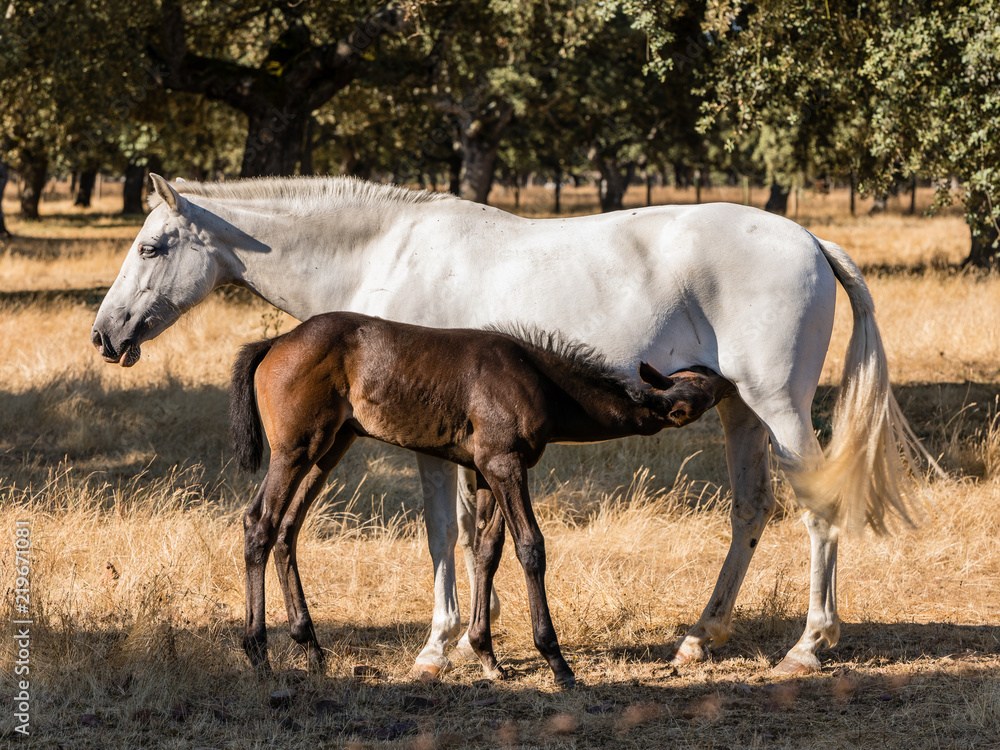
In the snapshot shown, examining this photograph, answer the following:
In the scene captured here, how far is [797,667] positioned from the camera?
4.25 metres

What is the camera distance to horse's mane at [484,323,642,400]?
379 cm

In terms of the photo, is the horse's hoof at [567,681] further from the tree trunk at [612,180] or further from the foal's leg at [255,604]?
the tree trunk at [612,180]

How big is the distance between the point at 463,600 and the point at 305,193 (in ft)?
7.63

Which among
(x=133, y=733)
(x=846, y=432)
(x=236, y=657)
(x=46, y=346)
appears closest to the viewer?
(x=133, y=733)

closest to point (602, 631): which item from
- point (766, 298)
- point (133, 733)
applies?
point (766, 298)

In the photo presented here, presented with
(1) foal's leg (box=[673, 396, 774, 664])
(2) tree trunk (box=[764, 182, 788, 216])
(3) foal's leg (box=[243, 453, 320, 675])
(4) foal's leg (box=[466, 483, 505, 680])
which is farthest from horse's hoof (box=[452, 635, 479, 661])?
(2) tree trunk (box=[764, 182, 788, 216])

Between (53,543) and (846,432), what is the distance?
4.28 meters

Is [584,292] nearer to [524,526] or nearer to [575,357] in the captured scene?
[575,357]

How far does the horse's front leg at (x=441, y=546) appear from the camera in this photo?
13.9ft

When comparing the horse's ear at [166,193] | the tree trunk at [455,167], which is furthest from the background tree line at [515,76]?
the tree trunk at [455,167]

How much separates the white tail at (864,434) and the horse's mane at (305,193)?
212cm

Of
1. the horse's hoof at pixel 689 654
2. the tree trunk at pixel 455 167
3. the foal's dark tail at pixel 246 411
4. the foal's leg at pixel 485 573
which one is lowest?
the horse's hoof at pixel 689 654

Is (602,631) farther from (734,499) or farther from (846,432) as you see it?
(846,432)

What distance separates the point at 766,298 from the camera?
167 inches
